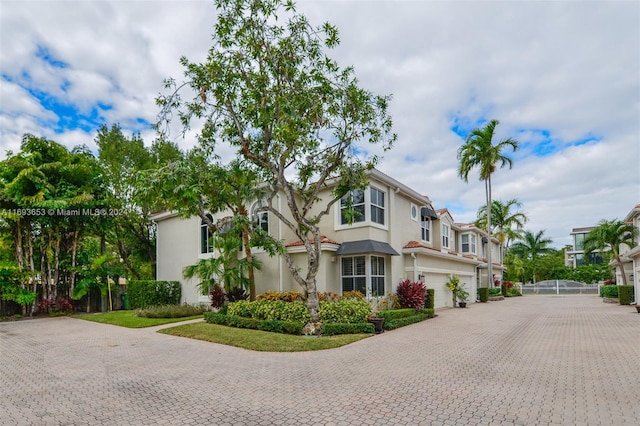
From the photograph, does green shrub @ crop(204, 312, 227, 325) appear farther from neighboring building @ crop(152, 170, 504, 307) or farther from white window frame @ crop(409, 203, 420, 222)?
white window frame @ crop(409, 203, 420, 222)

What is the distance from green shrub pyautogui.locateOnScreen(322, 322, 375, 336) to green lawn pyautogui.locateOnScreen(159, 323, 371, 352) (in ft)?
0.98

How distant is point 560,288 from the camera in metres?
Answer: 41.4

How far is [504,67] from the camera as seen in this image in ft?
41.8

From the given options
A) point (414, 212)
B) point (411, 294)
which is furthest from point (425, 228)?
point (411, 294)

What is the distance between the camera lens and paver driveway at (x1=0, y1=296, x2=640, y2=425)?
573 cm

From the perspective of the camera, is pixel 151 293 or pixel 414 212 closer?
pixel 151 293

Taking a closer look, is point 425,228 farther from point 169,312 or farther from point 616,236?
point 169,312

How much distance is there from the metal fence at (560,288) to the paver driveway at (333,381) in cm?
3307

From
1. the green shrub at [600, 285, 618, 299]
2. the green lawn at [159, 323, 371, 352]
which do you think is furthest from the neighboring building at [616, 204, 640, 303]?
the green lawn at [159, 323, 371, 352]

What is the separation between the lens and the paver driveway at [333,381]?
225 inches

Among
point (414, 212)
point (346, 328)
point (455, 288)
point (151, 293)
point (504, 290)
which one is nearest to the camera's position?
point (346, 328)

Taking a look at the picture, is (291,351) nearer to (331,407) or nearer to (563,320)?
(331,407)

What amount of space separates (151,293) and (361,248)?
11388 millimetres

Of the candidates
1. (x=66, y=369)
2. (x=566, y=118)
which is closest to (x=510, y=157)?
(x=566, y=118)
